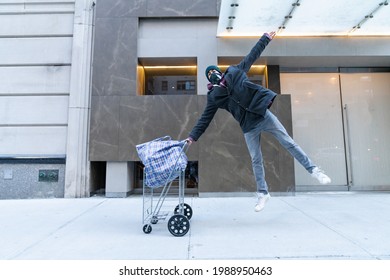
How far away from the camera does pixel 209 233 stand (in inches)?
135

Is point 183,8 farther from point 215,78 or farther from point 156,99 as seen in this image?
point 215,78

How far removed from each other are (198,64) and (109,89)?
2385mm

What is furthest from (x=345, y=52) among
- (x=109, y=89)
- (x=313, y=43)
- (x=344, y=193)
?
(x=109, y=89)

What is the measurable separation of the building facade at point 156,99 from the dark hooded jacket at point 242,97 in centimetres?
269

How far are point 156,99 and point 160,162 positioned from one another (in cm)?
354

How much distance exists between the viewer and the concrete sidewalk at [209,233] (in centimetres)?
273

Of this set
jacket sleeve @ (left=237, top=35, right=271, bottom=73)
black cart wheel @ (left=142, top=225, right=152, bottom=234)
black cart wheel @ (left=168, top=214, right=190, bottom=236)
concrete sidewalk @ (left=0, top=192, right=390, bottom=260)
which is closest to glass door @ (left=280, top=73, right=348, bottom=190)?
concrete sidewalk @ (left=0, top=192, right=390, bottom=260)

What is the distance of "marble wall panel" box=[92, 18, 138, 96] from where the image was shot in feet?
22.2

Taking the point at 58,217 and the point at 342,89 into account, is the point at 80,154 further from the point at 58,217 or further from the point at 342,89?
the point at 342,89

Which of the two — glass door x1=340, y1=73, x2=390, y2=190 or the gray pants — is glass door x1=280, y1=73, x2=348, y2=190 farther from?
the gray pants

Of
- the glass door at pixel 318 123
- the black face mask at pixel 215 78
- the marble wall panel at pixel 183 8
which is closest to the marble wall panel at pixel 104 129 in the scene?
the marble wall panel at pixel 183 8

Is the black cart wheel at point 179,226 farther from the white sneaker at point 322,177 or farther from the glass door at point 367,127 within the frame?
the glass door at point 367,127

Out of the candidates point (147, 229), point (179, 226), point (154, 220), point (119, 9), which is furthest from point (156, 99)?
point (179, 226)

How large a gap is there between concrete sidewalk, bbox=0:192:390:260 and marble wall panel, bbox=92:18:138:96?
300 cm
